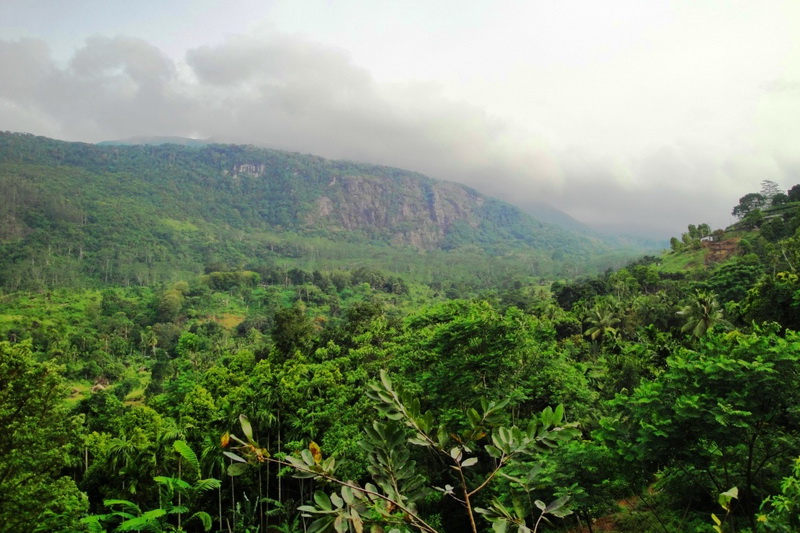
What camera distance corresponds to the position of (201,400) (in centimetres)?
2453

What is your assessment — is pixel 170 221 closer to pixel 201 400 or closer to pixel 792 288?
pixel 201 400

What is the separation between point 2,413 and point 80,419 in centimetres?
212

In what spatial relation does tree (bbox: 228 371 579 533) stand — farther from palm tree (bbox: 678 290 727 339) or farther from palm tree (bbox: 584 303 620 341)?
palm tree (bbox: 584 303 620 341)

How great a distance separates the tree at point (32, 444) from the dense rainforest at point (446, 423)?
52 millimetres

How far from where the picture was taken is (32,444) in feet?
45.0

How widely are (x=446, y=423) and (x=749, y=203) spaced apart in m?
92.7

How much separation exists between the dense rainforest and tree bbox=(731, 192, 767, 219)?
889 inches

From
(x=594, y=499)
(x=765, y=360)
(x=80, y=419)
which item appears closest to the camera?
(x=765, y=360)

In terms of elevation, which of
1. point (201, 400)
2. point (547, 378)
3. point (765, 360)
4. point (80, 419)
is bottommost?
point (201, 400)

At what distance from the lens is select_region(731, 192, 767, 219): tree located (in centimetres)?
7981

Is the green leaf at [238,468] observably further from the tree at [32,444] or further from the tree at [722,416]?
the tree at [32,444]

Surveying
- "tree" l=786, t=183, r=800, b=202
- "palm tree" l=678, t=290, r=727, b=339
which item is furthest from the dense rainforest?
"tree" l=786, t=183, r=800, b=202

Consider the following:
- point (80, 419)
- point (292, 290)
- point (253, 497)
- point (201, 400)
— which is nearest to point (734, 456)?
point (80, 419)

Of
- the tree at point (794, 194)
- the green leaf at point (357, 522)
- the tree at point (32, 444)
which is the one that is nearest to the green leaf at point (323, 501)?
the green leaf at point (357, 522)
